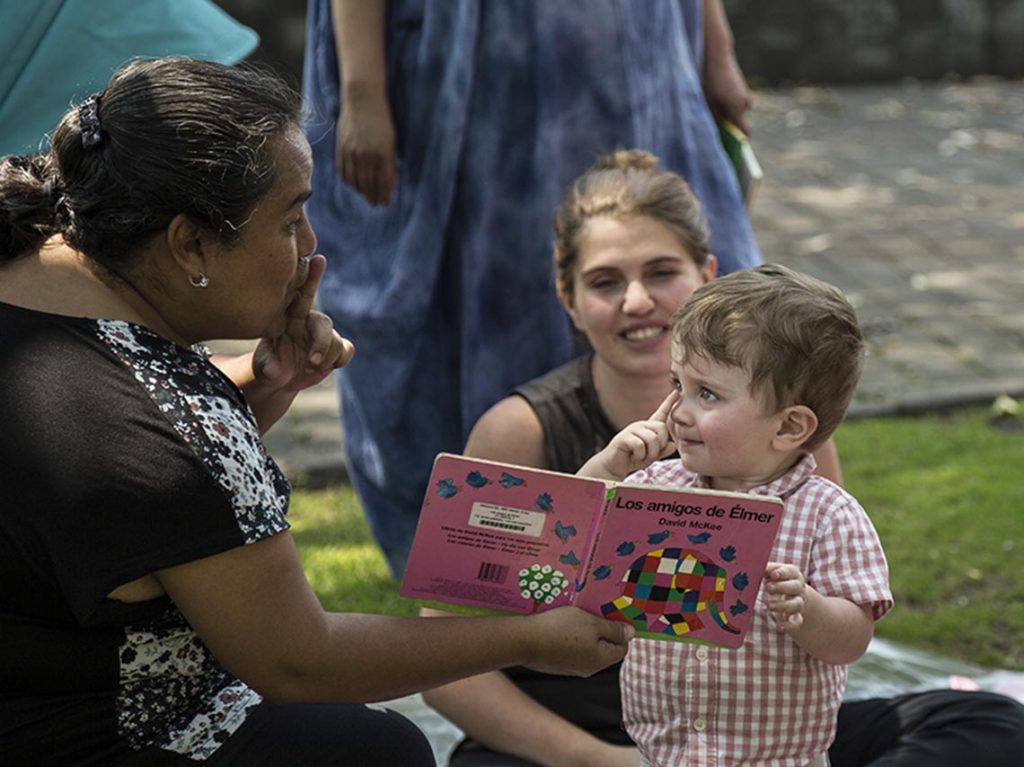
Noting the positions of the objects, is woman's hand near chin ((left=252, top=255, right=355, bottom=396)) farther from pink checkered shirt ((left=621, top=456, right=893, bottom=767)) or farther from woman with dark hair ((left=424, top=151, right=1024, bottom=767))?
pink checkered shirt ((left=621, top=456, right=893, bottom=767))

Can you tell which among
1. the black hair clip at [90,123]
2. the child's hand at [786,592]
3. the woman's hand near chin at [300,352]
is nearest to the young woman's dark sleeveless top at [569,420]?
the woman's hand near chin at [300,352]

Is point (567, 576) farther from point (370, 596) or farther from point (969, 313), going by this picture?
point (969, 313)

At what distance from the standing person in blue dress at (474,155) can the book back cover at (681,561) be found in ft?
3.97

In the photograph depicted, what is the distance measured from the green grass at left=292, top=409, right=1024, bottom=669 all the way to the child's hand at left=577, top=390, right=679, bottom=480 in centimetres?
169

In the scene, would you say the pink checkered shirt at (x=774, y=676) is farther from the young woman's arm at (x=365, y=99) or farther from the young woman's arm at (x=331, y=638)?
the young woman's arm at (x=365, y=99)

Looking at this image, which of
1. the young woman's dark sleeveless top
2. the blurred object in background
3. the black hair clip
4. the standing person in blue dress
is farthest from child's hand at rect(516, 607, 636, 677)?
the blurred object in background

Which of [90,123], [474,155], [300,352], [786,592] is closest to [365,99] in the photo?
[474,155]

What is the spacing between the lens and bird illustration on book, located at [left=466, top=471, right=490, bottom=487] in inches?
82.4

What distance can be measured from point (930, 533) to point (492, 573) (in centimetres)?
237

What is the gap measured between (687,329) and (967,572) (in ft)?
6.85

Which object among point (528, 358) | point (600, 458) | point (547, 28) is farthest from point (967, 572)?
point (600, 458)

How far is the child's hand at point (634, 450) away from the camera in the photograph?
2262 mm

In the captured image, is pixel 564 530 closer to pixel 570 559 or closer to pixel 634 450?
pixel 570 559

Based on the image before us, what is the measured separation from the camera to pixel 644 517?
81.7 inches
